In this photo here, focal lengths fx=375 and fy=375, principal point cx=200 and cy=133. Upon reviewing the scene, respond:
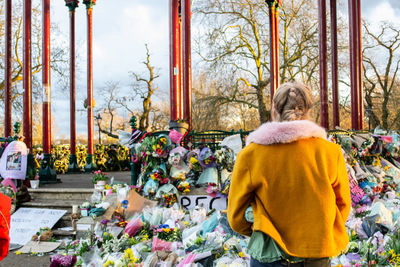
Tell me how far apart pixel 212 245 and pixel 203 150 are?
2312 millimetres

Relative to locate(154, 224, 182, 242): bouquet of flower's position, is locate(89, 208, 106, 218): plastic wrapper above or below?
above

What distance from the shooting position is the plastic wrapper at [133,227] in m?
4.83

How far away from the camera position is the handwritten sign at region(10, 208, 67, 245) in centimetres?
659

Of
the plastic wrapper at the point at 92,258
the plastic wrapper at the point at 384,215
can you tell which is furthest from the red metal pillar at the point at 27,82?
the plastic wrapper at the point at 384,215

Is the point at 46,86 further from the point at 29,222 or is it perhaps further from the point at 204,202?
the point at 204,202

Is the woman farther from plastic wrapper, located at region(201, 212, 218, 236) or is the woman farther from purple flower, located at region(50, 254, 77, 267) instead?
purple flower, located at region(50, 254, 77, 267)

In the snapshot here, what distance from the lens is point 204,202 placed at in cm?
583

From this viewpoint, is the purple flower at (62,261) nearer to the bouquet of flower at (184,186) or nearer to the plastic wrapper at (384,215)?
the bouquet of flower at (184,186)

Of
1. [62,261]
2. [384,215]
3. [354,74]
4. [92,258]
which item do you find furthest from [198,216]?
[354,74]

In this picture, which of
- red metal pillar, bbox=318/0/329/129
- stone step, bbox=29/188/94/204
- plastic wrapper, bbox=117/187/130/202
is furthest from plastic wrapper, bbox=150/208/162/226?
red metal pillar, bbox=318/0/329/129

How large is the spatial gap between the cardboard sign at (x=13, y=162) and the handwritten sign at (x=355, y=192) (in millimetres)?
6240

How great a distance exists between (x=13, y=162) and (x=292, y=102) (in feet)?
23.6

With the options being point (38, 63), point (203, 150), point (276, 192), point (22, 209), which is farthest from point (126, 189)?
point (38, 63)

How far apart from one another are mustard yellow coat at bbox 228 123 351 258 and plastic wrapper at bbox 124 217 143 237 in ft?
10.6
